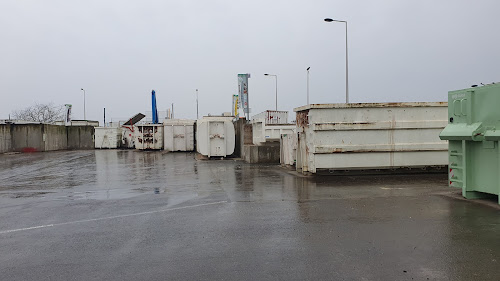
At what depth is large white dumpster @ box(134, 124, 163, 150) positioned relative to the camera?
104ft

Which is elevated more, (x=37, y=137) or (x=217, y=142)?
(x=37, y=137)

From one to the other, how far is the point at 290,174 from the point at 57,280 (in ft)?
31.7

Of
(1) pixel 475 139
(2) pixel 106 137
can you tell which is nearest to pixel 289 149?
(1) pixel 475 139

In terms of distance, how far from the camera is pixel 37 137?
34.8m

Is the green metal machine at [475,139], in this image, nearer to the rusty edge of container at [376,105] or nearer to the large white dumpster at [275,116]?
the rusty edge of container at [376,105]

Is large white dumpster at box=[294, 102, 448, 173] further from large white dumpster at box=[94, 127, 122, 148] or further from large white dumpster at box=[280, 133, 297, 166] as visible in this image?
large white dumpster at box=[94, 127, 122, 148]

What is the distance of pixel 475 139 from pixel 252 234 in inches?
190

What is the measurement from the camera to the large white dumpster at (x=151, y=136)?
31.7 m

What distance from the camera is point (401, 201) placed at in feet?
26.1

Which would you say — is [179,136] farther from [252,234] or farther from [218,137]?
[252,234]

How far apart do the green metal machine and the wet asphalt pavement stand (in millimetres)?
485

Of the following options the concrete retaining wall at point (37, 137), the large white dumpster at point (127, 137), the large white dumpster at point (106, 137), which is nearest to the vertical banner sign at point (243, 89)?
the large white dumpster at point (127, 137)

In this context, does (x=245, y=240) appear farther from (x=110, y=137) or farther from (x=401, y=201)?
(x=110, y=137)

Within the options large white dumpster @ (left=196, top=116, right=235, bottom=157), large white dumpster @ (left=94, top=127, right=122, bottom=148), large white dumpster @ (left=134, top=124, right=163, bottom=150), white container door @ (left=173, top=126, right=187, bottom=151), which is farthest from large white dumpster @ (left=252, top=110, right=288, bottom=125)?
large white dumpster @ (left=94, top=127, right=122, bottom=148)
